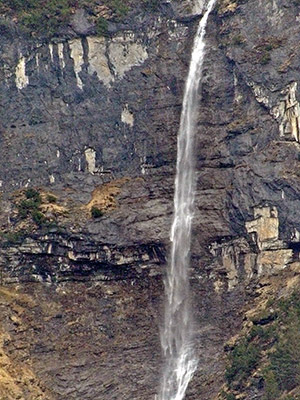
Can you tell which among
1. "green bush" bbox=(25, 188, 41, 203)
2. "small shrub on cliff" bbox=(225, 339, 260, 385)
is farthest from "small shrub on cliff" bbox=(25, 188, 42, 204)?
"small shrub on cliff" bbox=(225, 339, 260, 385)

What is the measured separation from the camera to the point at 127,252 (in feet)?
309

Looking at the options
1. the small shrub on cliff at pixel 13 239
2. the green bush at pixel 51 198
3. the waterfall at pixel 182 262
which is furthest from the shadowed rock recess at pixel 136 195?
the waterfall at pixel 182 262

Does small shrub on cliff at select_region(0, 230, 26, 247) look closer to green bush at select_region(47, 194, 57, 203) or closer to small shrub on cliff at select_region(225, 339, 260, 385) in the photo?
green bush at select_region(47, 194, 57, 203)

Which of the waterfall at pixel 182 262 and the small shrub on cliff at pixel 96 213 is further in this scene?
the small shrub on cliff at pixel 96 213

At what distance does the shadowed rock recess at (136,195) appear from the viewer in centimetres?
9106

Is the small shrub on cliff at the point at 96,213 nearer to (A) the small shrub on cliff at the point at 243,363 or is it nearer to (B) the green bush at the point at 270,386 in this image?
(A) the small shrub on cliff at the point at 243,363

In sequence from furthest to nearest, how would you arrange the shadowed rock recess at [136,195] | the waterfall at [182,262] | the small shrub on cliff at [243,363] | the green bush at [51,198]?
the green bush at [51,198], the waterfall at [182,262], the shadowed rock recess at [136,195], the small shrub on cliff at [243,363]

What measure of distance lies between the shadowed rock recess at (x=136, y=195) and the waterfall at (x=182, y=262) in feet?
1.67

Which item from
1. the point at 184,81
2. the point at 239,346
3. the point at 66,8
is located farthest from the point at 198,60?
the point at 239,346

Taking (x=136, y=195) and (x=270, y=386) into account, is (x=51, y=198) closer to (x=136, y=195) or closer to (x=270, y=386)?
(x=136, y=195)

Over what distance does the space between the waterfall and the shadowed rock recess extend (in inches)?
20.1

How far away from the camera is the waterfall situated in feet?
301

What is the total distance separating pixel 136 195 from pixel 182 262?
4.98 m

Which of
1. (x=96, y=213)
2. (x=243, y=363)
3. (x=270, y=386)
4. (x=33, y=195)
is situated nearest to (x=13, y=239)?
(x=33, y=195)
